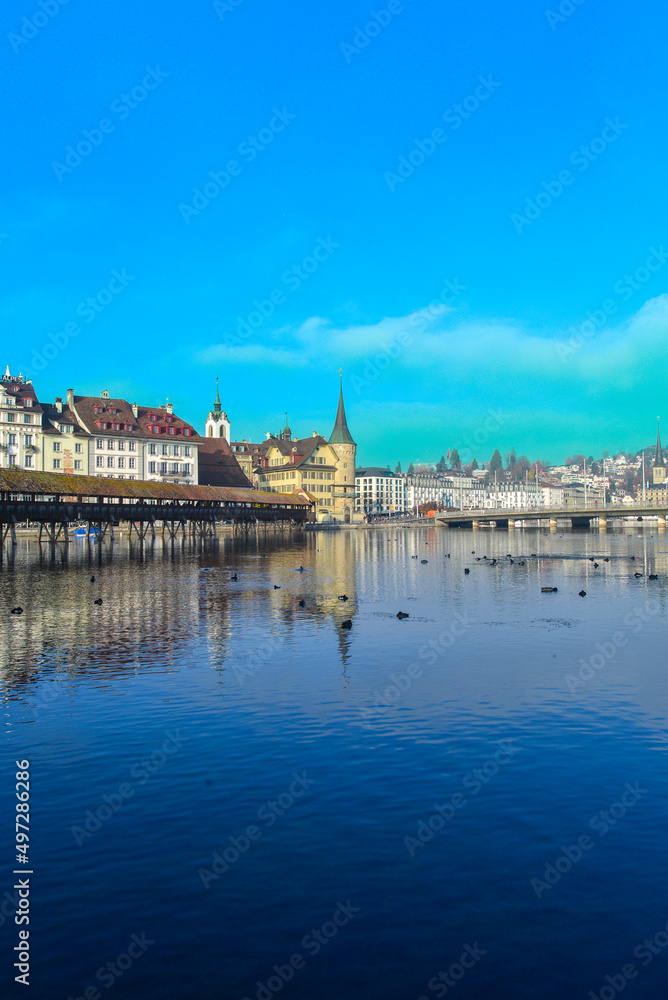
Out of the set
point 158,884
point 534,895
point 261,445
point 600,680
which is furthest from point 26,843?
point 261,445

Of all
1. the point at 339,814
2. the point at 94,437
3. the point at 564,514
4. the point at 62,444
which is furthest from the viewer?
the point at 564,514

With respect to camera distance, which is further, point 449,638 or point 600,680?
point 449,638

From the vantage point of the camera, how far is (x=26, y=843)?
1076cm

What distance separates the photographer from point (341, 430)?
174 m

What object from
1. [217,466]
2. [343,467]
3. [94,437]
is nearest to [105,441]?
[94,437]

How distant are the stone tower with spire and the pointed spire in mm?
25959

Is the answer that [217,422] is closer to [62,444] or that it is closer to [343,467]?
[343,467]

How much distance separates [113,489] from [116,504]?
2449mm

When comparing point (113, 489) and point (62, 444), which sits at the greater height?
point (62, 444)

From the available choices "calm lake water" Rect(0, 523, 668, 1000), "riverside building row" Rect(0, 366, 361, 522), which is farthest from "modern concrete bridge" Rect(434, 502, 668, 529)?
"calm lake water" Rect(0, 523, 668, 1000)

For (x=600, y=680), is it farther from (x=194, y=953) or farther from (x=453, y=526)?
(x=453, y=526)

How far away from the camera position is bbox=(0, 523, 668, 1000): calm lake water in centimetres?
820

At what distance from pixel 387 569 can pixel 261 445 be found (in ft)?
457

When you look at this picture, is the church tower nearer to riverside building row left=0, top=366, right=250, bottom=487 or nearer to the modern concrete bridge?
the modern concrete bridge
